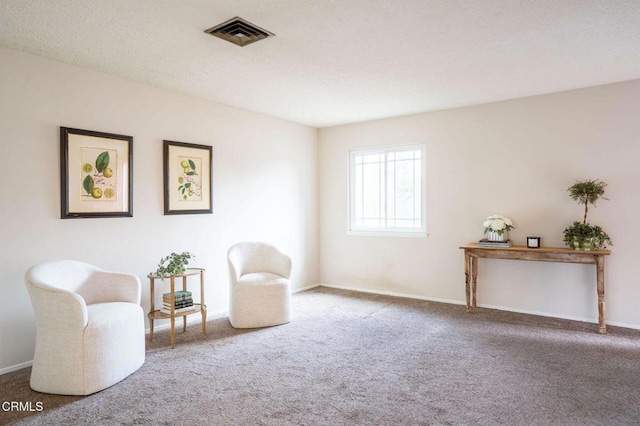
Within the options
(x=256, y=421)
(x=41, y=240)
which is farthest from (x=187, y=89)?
(x=256, y=421)

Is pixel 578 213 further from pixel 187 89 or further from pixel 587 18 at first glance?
pixel 187 89

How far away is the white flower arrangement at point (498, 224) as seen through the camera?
4.50 m

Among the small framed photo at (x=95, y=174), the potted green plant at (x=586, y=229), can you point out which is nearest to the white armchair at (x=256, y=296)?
the small framed photo at (x=95, y=174)

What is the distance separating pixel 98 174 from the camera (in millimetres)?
3674

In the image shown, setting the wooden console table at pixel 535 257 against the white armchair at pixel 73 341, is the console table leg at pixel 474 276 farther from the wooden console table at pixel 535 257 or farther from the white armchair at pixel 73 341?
the white armchair at pixel 73 341

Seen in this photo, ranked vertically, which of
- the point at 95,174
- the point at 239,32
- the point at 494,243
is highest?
the point at 239,32

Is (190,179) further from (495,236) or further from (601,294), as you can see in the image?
(601,294)

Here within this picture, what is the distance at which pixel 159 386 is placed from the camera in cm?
282

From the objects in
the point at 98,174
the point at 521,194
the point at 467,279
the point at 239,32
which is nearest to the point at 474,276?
the point at 467,279

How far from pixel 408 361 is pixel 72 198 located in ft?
10.5

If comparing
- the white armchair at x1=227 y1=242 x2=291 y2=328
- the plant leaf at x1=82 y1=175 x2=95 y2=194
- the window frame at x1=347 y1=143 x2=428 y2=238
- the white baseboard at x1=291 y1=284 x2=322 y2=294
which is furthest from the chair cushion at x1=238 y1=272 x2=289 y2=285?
the window frame at x1=347 y1=143 x2=428 y2=238

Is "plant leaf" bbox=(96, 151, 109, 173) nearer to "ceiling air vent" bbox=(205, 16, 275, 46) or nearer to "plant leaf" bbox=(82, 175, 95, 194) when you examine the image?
"plant leaf" bbox=(82, 175, 95, 194)

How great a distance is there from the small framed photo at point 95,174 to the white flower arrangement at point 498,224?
387cm

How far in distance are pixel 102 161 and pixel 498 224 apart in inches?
164
